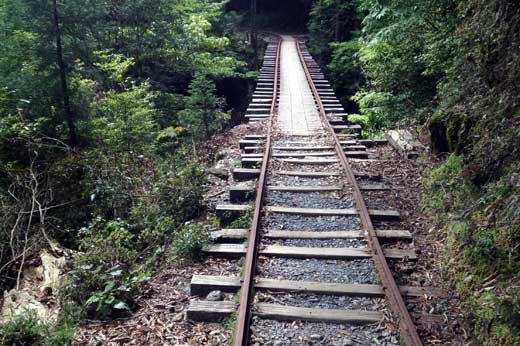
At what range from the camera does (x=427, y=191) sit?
18.9 feet

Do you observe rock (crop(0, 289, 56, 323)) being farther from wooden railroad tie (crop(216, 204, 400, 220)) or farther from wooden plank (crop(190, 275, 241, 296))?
wooden railroad tie (crop(216, 204, 400, 220))

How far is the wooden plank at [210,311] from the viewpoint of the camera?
3482 mm

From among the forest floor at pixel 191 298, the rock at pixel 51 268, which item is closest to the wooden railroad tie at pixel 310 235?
the forest floor at pixel 191 298

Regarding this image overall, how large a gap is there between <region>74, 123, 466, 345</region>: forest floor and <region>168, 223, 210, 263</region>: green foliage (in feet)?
0.41

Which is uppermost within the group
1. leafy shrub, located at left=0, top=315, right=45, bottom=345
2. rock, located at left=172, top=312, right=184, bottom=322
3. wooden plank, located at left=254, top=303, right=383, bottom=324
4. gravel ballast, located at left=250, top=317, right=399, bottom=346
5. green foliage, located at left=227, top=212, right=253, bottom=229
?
green foliage, located at left=227, top=212, right=253, bottom=229

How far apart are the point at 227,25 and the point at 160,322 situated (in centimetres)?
2147

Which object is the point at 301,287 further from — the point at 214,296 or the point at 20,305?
the point at 20,305

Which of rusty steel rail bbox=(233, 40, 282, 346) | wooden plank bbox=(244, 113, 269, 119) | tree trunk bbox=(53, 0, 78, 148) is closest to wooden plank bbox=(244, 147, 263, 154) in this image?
rusty steel rail bbox=(233, 40, 282, 346)

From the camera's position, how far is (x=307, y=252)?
4398 millimetres

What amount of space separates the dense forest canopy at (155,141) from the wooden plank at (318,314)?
86cm

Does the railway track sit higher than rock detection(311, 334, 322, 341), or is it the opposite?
the railway track

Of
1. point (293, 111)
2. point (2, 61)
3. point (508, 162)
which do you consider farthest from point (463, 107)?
point (2, 61)

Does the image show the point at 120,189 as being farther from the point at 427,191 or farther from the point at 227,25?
the point at 227,25

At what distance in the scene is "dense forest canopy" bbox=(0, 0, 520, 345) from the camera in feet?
12.6
